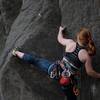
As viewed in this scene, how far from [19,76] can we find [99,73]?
1.65 meters

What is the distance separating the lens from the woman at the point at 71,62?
8.55 m

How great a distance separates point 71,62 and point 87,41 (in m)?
0.53

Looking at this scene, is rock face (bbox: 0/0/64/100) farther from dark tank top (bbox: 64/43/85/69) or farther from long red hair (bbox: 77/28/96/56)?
long red hair (bbox: 77/28/96/56)

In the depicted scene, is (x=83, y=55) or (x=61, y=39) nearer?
(x=83, y=55)

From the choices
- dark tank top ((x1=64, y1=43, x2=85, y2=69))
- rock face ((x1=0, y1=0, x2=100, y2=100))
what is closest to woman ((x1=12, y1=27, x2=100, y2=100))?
dark tank top ((x1=64, y1=43, x2=85, y2=69))

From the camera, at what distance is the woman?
337 inches

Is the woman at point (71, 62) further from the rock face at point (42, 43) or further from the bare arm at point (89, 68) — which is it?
the rock face at point (42, 43)

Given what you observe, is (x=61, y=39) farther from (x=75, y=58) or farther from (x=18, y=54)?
(x=18, y=54)

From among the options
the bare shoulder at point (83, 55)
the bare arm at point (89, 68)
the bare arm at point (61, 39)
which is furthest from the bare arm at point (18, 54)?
the bare arm at point (89, 68)

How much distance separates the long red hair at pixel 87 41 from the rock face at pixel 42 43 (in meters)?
0.44

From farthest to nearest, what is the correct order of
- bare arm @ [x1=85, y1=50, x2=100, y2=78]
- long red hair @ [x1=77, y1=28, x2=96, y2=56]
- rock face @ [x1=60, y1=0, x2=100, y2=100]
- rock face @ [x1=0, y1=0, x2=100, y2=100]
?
rock face @ [x1=0, y1=0, x2=100, y2=100], rock face @ [x1=60, y1=0, x2=100, y2=100], bare arm @ [x1=85, y1=50, x2=100, y2=78], long red hair @ [x1=77, y1=28, x2=96, y2=56]

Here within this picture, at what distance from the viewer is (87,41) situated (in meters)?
8.52

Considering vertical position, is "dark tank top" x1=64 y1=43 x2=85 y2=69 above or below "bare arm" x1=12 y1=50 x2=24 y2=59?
below

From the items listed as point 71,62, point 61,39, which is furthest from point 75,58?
point 61,39
